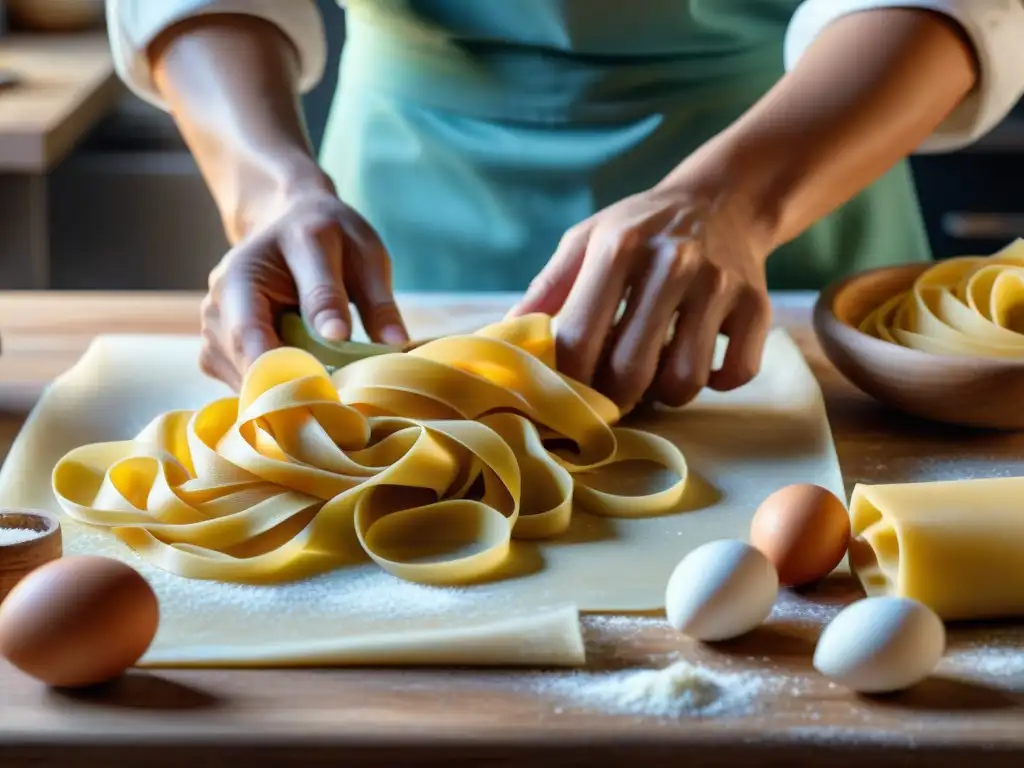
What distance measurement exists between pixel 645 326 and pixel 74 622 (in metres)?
0.59

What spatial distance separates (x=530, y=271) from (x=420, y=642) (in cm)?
96

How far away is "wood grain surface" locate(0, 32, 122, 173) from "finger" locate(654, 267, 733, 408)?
1.48 meters

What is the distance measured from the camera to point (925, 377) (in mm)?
1185

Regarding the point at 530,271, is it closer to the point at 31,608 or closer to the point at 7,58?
the point at 31,608

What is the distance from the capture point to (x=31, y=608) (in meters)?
0.78

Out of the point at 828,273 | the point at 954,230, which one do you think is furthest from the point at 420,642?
the point at 954,230

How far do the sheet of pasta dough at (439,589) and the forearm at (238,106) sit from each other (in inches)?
7.6

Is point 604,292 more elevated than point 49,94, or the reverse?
point 604,292

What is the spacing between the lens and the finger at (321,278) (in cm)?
124

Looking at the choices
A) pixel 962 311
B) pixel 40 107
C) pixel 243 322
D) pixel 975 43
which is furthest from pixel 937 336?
pixel 40 107

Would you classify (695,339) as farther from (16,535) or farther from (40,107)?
(40,107)

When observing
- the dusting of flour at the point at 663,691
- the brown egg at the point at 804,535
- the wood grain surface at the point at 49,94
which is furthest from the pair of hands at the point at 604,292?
the wood grain surface at the point at 49,94

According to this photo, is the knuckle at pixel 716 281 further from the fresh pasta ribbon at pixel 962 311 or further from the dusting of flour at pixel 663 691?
the dusting of flour at pixel 663 691

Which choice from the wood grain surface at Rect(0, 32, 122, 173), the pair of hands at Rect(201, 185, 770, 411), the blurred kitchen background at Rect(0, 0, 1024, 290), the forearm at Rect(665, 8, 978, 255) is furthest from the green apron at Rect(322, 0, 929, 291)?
the blurred kitchen background at Rect(0, 0, 1024, 290)
